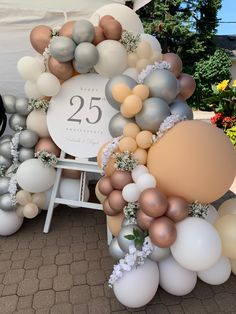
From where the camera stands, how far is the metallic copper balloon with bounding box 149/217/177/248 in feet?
6.40

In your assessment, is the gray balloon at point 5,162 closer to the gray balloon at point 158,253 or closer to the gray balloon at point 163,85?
the gray balloon at point 163,85

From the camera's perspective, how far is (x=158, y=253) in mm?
2086

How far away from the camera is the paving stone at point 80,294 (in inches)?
88.0

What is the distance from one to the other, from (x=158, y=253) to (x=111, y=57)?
5.22 ft

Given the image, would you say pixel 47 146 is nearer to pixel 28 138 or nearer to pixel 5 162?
pixel 28 138

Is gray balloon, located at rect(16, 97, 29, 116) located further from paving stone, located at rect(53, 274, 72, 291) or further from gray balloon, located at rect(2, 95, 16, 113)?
paving stone, located at rect(53, 274, 72, 291)

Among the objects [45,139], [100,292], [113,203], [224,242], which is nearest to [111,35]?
[45,139]

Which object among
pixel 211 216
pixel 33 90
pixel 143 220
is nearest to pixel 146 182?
pixel 143 220

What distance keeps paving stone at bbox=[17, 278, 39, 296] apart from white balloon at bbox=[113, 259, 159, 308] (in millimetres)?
682

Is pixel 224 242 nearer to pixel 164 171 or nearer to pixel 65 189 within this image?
pixel 164 171

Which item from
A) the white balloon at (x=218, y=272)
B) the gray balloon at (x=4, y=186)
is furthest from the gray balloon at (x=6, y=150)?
the white balloon at (x=218, y=272)

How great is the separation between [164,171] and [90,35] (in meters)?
1.29

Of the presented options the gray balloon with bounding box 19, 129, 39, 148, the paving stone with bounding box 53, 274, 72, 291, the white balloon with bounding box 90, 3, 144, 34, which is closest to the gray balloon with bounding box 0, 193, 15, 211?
the gray balloon with bounding box 19, 129, 39, 148

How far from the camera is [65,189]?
3.05 meters
